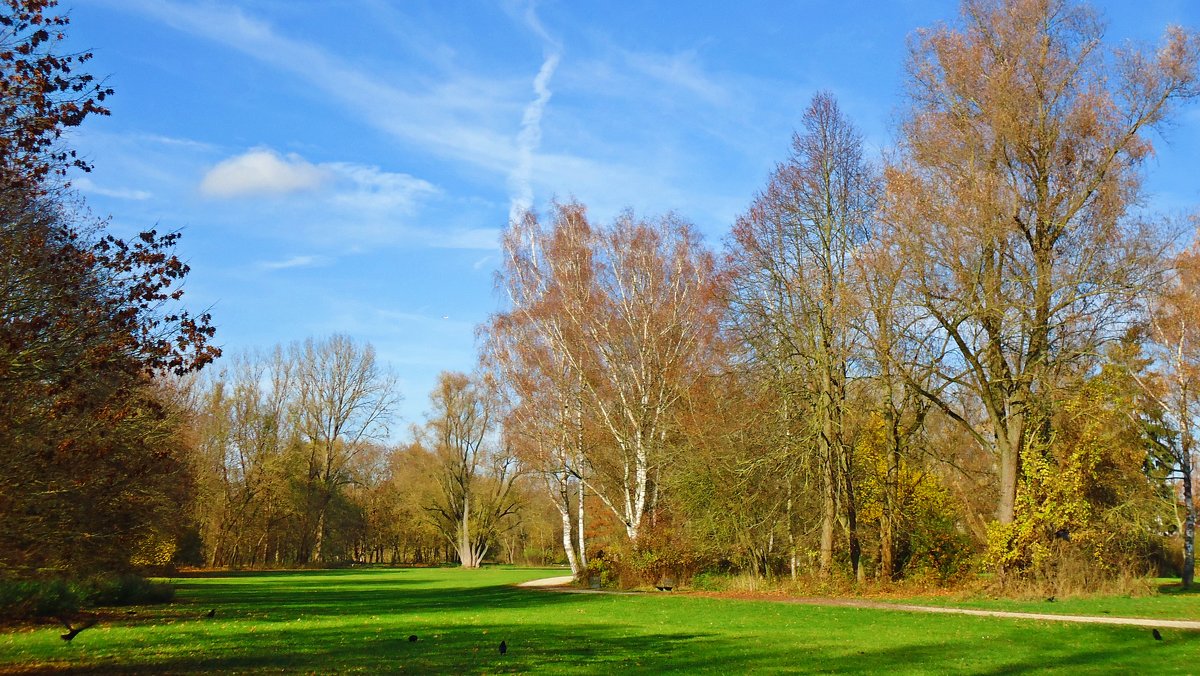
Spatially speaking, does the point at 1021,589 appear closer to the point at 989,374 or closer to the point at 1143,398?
the point at 989,374

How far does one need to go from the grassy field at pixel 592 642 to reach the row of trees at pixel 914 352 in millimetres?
6829

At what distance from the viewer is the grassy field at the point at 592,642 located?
11.5m

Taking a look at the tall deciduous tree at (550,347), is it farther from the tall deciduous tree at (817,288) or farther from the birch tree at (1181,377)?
the birch tree at (1181,377)

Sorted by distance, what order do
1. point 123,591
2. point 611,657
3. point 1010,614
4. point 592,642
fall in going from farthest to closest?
point 123,591, point 1010,614, point 592,642, point 611,657

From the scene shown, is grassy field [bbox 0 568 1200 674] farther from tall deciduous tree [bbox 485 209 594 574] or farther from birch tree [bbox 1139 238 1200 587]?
birch tree [bbox 1139 238 1200 587]

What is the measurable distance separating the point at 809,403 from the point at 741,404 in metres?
2.43

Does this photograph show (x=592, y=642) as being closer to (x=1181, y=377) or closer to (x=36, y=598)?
(x=36, y=598)

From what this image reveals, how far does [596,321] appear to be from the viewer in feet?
105

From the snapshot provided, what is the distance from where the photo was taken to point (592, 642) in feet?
47.5

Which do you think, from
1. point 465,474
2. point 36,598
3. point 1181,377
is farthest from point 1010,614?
point 465,474

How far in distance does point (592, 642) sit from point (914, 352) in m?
15.2

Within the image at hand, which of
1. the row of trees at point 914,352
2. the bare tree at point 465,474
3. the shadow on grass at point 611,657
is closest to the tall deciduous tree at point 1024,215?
the row of trees at point 914,352

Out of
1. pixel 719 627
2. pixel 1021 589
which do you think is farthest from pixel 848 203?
pixel 719 627

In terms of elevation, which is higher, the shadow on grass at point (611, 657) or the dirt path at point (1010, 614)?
the shadow on grass at point (611, 657)
